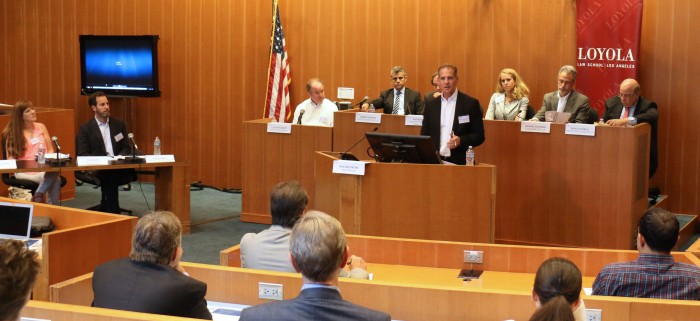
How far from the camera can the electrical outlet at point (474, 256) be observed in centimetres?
473

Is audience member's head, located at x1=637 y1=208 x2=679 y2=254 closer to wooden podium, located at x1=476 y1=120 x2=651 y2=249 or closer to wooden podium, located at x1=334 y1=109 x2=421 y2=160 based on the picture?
wooden podium, located at x1=476 y1=120 x2=651 y2=249

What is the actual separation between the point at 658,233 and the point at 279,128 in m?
5.26

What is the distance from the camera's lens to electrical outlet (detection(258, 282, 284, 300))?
3904 millimetres

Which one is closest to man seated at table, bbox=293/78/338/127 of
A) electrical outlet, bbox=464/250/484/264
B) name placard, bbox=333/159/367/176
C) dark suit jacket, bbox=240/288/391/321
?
name placard, bbox=333/159/367/176

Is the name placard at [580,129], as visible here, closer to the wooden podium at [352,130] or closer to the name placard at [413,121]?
the name placard at [413,121]

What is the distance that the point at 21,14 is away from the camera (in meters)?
12.3

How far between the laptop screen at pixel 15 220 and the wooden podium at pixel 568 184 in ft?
12.8

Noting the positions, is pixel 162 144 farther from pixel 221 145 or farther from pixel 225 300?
pixel 225 300

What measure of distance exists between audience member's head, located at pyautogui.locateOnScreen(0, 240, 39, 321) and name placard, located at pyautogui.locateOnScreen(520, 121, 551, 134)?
5577mm

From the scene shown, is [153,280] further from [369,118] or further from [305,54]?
[305,54]

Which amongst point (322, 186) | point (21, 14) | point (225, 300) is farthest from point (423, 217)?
point (21, 14)

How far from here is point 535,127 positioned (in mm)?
7445

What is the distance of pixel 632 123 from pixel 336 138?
263cm

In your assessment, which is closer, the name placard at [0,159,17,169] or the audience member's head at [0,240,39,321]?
the audience member's head at [0,240,39,321]
